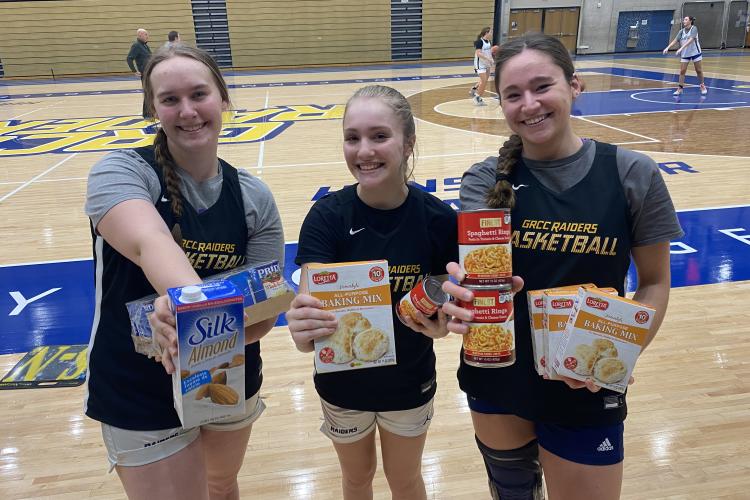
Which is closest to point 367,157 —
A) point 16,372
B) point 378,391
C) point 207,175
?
point 207,175

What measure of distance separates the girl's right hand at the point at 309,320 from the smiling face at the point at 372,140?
0.44 m

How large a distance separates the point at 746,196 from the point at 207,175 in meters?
6.71

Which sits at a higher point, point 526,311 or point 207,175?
point 207,175

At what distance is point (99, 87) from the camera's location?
18344 millimetres

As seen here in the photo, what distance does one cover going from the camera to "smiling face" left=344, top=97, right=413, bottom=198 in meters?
1.62

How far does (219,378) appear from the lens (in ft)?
4.17

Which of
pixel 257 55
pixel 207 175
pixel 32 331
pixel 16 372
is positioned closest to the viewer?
pixel 207 175

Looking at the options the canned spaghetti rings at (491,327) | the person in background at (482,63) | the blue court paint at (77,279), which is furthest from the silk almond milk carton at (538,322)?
the person in background at (482,63)

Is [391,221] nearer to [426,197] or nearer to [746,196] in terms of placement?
[426,197]

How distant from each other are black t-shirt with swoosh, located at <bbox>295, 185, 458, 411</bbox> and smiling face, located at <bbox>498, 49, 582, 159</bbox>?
0.39 metres

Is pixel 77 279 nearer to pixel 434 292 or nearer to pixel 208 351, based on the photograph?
pixel 208 351

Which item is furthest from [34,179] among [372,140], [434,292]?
[434,292]

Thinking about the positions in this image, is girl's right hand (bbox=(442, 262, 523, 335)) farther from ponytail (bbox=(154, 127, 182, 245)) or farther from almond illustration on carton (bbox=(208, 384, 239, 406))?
ponytail (bbox=(154, 127, 182, 245))

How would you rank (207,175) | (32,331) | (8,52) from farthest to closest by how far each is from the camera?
(8,52) → (32,331) → (207,175)
